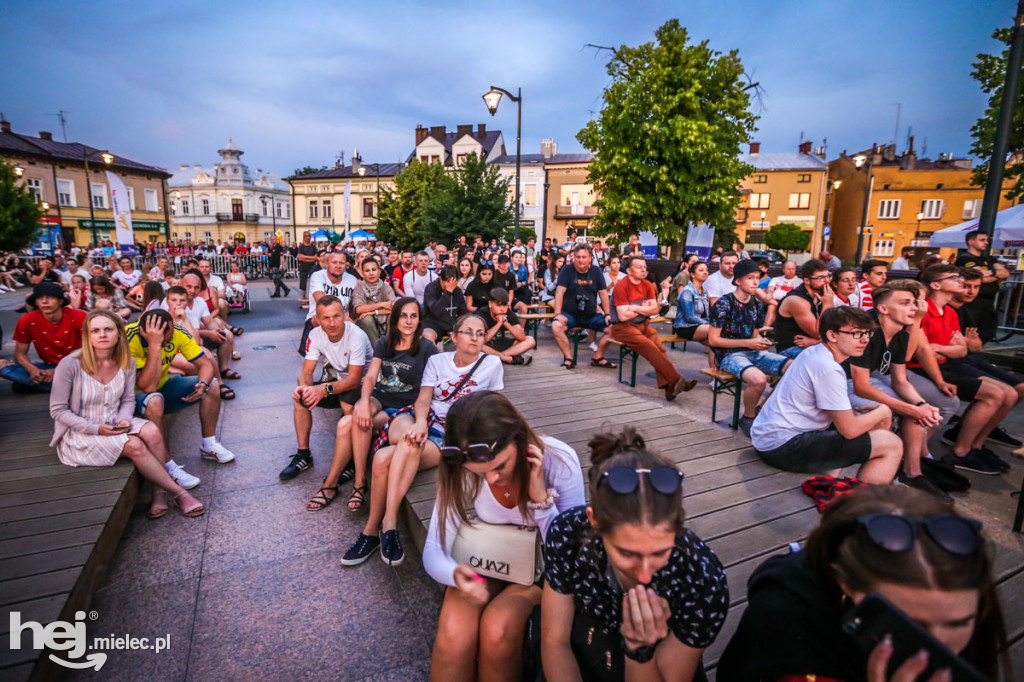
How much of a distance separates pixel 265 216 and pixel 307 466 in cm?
7039

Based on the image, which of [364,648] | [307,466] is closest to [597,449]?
[364,648]

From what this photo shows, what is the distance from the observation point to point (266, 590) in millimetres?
2822

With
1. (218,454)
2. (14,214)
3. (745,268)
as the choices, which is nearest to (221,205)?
(14,214)

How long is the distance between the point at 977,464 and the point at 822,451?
2085mm

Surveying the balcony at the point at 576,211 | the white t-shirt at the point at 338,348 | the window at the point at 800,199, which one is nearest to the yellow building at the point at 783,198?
the window at the point at 800,199

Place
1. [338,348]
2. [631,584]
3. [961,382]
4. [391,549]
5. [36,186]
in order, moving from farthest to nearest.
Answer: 1. [36,186]
2. [338,348]
3. [961,382]
4. [391,549]
5. [631,584]

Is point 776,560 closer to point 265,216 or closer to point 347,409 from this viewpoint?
point 347,409

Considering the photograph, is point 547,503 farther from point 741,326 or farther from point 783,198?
point 783,198

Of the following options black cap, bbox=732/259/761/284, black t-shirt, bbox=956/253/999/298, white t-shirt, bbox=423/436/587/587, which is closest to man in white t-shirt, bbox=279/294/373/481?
white t-shirt, bbox=423/436/587/587

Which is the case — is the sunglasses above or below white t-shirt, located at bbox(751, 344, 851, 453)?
above

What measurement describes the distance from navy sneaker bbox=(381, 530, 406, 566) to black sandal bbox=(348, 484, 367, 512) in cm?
72

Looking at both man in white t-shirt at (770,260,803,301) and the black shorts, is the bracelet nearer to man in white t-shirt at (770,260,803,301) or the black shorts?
the black shorts

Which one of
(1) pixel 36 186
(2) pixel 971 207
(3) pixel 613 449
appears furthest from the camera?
(2) pixel 971 207

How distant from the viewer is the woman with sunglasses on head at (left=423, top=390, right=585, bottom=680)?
193cm
